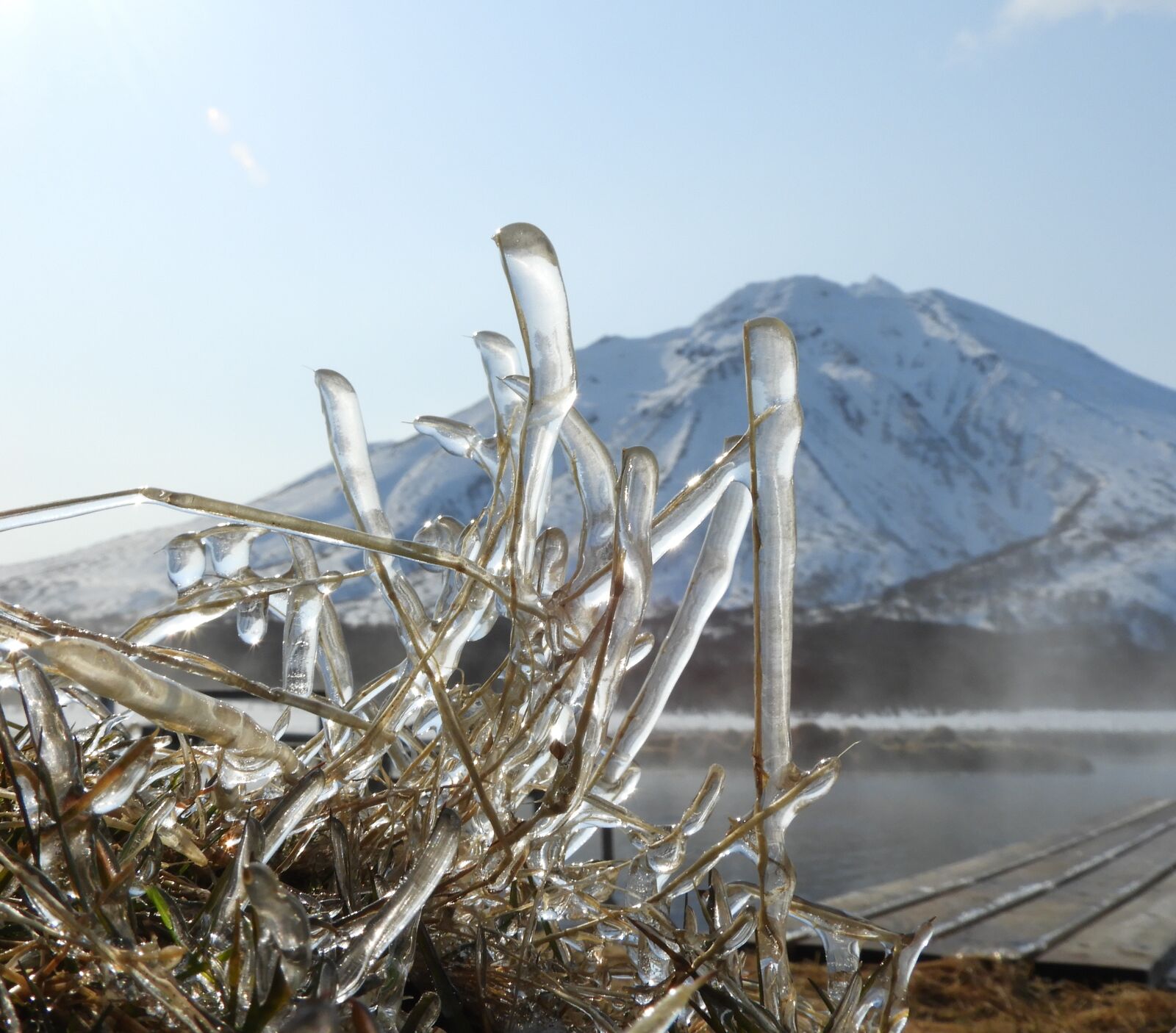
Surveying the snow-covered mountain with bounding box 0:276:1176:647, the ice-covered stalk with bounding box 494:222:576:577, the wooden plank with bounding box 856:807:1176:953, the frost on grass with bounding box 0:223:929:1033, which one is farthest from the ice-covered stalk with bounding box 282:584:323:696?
the snow-covered mountain with bounding box 0:276:1176:647

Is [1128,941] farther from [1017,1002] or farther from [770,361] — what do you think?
[770,361]

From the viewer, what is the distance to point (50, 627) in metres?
0.26

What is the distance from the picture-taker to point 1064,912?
2637mm

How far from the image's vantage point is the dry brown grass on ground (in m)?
1.74

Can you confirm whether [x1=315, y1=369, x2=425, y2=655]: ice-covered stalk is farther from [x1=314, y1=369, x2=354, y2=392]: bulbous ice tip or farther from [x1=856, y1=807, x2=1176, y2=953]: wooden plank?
[x1=856, y1=807, x2=1176, y2=953]: wooden plank

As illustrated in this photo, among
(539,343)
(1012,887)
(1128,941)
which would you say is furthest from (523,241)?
(1012,887)

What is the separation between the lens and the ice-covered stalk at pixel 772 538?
10.4 inches

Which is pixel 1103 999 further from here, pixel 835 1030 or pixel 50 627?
pixel 50 627

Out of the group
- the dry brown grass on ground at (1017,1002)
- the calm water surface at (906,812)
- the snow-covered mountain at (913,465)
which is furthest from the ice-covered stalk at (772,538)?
the snow-covered mountain at (913,465)

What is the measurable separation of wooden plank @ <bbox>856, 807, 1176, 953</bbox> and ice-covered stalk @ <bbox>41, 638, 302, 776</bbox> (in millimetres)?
2253

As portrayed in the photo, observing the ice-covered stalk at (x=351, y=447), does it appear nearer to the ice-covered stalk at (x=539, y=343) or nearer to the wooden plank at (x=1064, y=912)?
the ice-covered stalk at (x=539, y=343)

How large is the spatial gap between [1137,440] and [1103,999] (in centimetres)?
6206

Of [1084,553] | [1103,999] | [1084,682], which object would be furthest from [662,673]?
[1084,553]

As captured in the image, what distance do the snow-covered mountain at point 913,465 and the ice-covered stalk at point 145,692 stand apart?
99.4ft
